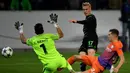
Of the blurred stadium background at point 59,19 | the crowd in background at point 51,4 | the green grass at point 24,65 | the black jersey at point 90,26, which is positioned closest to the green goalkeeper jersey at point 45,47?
the black jersey at point 90,26

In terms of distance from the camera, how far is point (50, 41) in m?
15.7

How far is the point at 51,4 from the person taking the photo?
29875 mm

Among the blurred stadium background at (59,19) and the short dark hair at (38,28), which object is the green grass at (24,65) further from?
the short dark hair at (38,28)

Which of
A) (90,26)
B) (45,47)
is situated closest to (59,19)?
(90,26)

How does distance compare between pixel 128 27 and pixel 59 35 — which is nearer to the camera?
pixel 59 35

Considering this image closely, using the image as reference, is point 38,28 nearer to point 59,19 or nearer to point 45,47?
point 45,47

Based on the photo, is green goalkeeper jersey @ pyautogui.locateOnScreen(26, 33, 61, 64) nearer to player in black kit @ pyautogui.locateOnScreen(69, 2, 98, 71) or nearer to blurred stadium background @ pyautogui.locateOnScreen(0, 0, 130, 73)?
player in black kit @ pyautogui.locateOnScreen(69, 2, 98, 71)

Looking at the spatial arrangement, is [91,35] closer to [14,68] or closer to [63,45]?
[14,68]

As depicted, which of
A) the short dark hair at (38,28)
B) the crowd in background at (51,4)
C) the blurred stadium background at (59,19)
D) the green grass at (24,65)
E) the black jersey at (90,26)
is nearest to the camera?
the short dark hair at (38,28)

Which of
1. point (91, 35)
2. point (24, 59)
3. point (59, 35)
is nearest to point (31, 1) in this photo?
point (24, 59)

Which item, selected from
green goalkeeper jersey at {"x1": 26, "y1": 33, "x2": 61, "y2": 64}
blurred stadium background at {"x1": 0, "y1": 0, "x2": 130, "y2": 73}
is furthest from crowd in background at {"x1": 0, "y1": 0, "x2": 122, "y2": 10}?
green goalkeeper jersey at {"x1": 26, "y1": 33, "x2": 61, "y2": 64}

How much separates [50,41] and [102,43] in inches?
540

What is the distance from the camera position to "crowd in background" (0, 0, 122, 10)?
2961 centimetres

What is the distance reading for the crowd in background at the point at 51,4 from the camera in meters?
29.6
